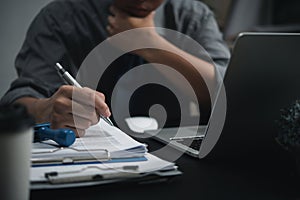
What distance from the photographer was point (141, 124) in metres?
1.09

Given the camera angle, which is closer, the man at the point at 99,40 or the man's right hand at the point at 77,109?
the man's right hand at the point at 77,109

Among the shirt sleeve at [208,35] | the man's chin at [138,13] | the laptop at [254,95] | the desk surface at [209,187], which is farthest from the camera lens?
the shirt sleeve at [208,35]

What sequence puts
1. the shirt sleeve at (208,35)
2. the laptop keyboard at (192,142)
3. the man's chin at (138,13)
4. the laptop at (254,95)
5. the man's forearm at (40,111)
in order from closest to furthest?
the laptop at (254,95)
the laptop keyboard at (192,142)
the man's forearm at (40,111)
the man's chin at (138,13)
the shirt sleeve at (208,35)

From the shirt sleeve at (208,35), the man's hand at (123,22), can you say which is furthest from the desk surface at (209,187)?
the shirt sleeve at (208,35)

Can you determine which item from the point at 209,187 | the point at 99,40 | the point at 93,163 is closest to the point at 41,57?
the point at 99,40

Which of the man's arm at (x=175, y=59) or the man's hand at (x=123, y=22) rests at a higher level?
the man's hand at (x=123, y=22)

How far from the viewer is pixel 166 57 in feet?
4.72

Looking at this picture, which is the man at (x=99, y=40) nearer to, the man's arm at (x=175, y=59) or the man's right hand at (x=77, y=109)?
the man's arm at (x=175, y=59)

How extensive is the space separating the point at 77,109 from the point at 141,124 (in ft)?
1.01

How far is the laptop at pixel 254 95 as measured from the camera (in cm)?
69

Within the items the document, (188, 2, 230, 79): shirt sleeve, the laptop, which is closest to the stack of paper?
the document

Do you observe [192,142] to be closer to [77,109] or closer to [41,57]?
[77,109]

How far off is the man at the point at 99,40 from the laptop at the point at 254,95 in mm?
659

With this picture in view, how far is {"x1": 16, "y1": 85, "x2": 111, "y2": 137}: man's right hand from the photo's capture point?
0.78 meters
